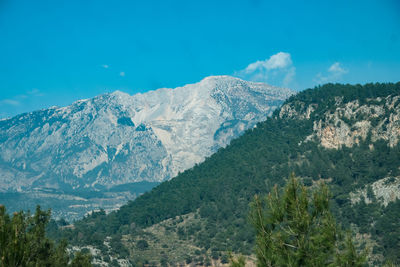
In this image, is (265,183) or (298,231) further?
(265,183)

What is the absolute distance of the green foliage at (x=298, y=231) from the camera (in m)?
21.2

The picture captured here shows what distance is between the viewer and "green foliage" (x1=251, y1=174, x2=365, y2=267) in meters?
21.2

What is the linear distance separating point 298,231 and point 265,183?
117 m

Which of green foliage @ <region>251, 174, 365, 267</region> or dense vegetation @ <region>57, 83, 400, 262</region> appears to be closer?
green foliage @ <region>251, 174, 365, 267</region>

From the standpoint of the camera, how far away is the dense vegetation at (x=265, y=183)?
101 metres

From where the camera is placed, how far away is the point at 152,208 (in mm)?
154500

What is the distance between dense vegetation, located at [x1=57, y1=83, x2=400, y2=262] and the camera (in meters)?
101

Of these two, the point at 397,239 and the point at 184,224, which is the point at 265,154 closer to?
the point at 184,224

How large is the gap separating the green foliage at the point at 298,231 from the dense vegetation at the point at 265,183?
6099cm

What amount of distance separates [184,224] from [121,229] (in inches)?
1068

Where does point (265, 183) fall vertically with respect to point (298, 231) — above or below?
above

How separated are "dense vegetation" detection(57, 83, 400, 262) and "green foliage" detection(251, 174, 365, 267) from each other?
61.0 meters

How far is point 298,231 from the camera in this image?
2191cm

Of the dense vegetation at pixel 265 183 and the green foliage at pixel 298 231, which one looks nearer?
the green foliage at pixel 298 231
